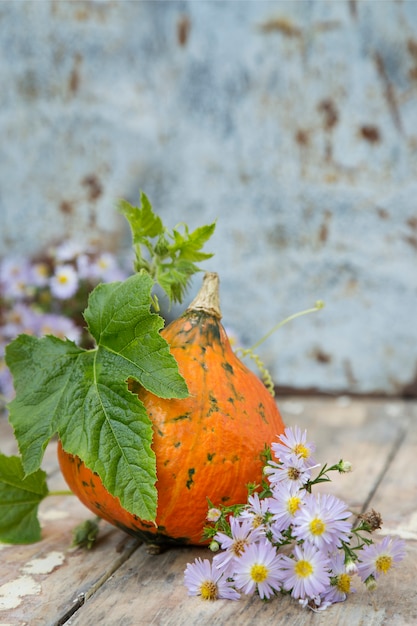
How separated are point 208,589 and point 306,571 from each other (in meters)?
0.13

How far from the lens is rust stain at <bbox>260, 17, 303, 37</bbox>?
2229 millimetres

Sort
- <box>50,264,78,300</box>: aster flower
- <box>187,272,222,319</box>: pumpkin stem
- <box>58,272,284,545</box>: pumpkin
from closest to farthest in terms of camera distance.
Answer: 1. <box>58,272,284,545</box>: pumpkin
2. <box>187,272,222,319</box>: pumpkin stem
3. <box>50,264,78,300</box>: aster flower

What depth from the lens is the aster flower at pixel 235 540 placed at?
892mm

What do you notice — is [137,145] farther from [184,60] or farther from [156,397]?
[156,397]

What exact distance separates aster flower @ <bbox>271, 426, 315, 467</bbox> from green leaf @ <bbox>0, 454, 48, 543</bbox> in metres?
0.38

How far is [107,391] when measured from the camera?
956 millimetres

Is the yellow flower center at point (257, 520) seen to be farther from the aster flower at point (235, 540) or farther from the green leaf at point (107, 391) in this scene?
the green leaf at point (107, 391)

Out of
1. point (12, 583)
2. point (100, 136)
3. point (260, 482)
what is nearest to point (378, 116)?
point (100, 136)

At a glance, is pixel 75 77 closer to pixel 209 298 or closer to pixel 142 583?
pixel 209 298

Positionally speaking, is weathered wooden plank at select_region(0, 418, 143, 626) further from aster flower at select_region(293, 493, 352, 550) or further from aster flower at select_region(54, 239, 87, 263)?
aster flower at select_region(54, 239, 87, 263)

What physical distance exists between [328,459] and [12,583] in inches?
30.6

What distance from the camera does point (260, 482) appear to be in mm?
1008

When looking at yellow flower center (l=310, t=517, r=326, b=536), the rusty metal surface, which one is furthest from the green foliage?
the rusty metal surface

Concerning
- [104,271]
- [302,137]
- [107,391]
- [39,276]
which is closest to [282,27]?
[302,137]
